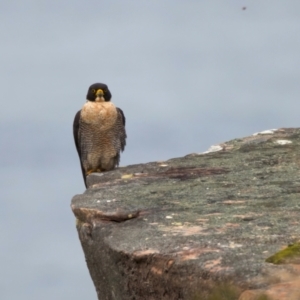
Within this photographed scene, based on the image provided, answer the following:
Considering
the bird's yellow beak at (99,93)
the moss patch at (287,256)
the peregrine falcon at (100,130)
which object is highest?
the bird's yellow beak at (99,93)

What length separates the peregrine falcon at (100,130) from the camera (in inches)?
406

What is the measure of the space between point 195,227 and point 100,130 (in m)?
6.03

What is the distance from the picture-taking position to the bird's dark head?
34.4ft

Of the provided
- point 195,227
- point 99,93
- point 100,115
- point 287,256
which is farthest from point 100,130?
point 287,256

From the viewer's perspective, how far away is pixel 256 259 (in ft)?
11.8

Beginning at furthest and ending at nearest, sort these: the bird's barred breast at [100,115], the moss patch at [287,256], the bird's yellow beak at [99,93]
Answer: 1. the bird's yellow beak at [99,93]
2. the bird's barred breast at [100,115]
3. the moss patch at [287,256]

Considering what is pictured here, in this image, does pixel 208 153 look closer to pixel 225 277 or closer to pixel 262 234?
pixel 262 234

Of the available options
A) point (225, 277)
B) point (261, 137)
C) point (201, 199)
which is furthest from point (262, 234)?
point (261, 137)

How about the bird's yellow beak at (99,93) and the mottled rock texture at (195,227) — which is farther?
the bird's yellow beak at (99,93)

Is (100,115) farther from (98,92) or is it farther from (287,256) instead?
(287,256)

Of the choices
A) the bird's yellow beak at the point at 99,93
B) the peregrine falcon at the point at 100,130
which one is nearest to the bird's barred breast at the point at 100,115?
the peregrine falcon at the point at 100,130

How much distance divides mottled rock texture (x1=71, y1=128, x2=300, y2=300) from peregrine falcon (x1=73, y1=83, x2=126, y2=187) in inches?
141

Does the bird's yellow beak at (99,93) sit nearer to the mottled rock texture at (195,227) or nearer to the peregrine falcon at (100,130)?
the peregrine falcon at (100,130)

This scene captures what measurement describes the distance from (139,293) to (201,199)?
111cm
